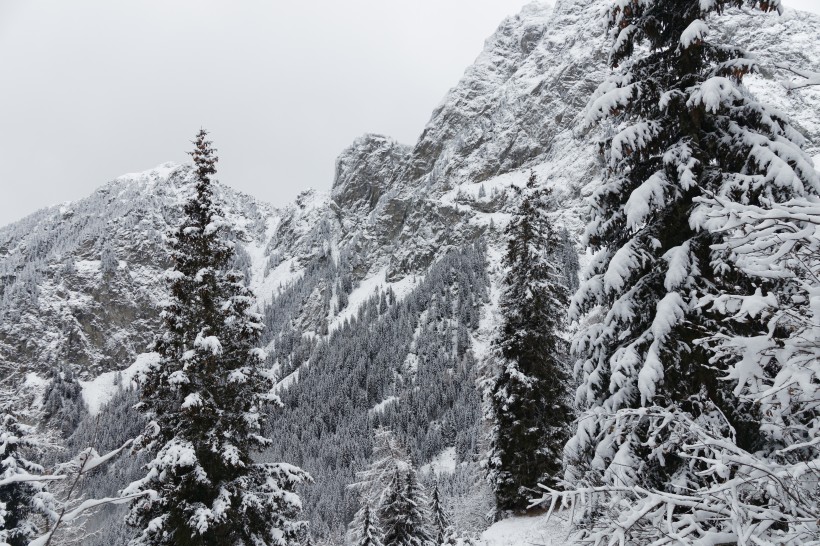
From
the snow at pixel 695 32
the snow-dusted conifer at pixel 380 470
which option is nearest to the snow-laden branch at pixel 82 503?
the snow at pixel 695 32

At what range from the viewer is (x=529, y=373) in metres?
17.5

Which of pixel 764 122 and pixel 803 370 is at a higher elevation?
pixel 764 122

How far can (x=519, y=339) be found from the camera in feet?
57.8

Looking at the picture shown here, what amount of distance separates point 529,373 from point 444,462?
11953cm

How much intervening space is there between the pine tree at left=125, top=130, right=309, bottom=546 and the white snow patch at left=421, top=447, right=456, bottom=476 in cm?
11637

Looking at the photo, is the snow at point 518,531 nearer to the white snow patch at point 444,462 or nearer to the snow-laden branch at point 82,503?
the snow-laden branch at point 82,503

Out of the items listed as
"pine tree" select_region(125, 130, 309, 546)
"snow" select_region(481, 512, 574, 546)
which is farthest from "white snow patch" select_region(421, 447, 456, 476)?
"pine tree" select_region(125, 130, 309, 546)

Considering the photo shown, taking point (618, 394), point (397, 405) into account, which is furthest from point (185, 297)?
point (397, 405)

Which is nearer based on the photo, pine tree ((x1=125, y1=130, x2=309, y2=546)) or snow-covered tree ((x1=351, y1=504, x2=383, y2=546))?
pine tree ((x1=125, y1=130, x2=309, y2=546))

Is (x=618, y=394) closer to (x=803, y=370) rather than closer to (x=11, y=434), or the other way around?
(x=803, y=370)

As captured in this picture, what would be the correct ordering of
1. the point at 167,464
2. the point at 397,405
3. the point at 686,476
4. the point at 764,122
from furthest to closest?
the point at 397,405 → the point at 167,464 → the point at 764,122 → the point at 686,476

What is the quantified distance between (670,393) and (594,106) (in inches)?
176

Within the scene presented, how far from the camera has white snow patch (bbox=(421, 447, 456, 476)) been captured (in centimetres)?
12288

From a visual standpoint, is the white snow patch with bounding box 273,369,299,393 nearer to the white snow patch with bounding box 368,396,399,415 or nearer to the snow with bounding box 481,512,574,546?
the white snow patch with bounding box 368,396,399,415
